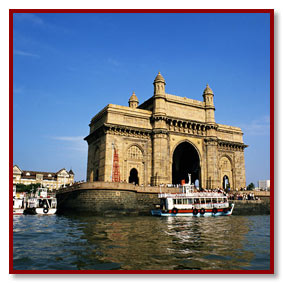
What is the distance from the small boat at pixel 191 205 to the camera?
111ft

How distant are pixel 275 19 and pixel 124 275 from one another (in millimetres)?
7150

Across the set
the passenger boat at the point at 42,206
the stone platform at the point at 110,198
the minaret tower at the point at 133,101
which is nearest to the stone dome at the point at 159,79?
the minaret tower at the point at 133,101

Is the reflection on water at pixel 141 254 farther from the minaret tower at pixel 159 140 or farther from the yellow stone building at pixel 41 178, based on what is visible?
the yellow stone building at pixel 41 178

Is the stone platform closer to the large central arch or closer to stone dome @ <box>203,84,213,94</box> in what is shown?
the large central arch

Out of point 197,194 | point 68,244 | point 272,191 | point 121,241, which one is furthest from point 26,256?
point 197,194

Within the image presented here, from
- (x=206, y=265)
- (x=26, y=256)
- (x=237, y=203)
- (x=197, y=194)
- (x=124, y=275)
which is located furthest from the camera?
(x=237, y=203)

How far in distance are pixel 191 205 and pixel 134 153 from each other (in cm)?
1281

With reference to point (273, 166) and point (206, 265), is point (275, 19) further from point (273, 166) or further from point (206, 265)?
point (206, 265)

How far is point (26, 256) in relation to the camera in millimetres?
10266

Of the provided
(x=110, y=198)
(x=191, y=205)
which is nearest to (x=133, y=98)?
(x=110, y=198)

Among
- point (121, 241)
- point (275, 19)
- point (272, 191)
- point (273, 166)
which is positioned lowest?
point (121, 241)

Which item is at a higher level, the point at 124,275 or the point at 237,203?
the point at 124,275

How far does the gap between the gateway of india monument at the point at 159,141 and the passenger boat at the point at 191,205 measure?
750 cm

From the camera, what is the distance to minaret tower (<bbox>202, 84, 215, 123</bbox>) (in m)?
49.5
